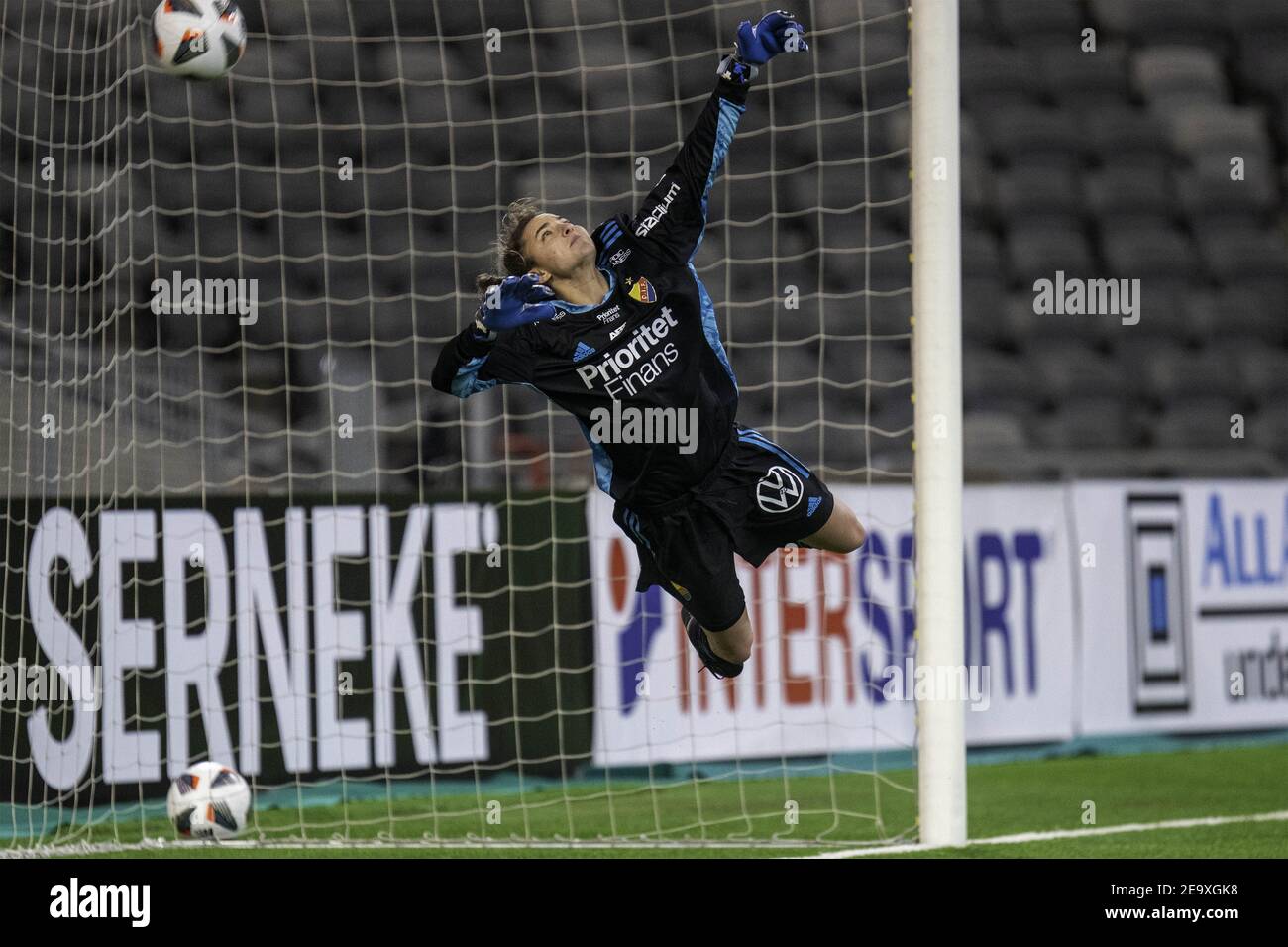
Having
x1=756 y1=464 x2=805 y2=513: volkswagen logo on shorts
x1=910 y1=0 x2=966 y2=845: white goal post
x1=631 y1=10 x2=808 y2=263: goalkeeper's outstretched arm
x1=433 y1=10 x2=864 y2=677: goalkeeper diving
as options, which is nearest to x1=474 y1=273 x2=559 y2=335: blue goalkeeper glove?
x1=433 y1=10 x2=864 y2=677: goalkeeper diving

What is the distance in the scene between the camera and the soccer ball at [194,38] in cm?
604

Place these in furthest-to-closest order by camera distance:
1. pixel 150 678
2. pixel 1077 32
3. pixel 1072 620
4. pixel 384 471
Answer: pixel 1077 32 < pixel 1072 620 < pixel 384 471 < pixel 150 678

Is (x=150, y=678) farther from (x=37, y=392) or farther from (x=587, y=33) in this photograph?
(x=587, y=33)

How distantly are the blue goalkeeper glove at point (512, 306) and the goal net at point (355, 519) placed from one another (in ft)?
6.81

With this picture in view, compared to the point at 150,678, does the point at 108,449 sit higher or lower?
higher

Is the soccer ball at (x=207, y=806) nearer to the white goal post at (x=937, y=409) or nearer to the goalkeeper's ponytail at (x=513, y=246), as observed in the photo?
the goalkeeper's ponytail at (x=513, y=246)

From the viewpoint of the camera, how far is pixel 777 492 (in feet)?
19.2

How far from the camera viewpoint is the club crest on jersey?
18.6 feet

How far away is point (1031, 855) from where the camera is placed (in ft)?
20.6

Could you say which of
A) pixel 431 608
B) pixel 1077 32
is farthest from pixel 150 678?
pixel 1077 32

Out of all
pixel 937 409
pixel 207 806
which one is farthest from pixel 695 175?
pixel 207 806

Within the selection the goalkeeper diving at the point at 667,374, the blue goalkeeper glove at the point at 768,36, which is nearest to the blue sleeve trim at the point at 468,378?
the goalkeeper diving at the point at 667,374

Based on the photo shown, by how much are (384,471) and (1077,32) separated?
24.8 ft

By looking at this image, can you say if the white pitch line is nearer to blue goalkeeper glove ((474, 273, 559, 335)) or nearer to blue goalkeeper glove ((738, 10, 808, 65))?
blue goalkeeper glove ((474, 273, 559, 335))
